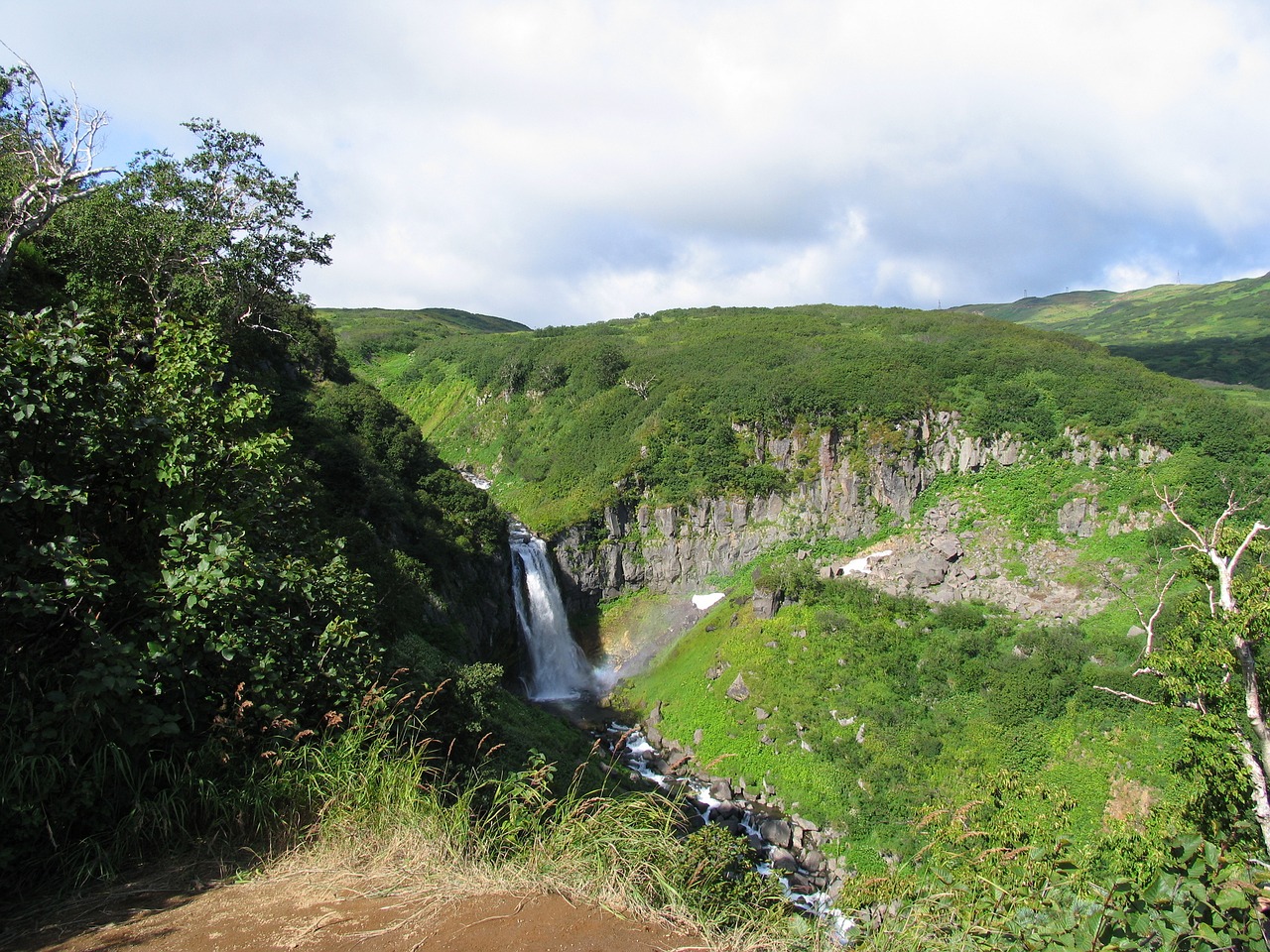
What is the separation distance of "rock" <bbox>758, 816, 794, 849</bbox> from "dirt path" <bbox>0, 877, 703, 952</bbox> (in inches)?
853

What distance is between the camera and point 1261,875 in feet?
12.1

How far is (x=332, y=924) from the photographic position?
14.7 ft

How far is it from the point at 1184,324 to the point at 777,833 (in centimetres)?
14591

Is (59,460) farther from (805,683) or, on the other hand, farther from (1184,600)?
(805,683)

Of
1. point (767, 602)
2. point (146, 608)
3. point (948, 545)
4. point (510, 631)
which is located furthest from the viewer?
→ point (948, 545)

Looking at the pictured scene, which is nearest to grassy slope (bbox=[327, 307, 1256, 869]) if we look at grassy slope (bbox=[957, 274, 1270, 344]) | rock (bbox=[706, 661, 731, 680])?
rock (bbox=[706, 661, 731, 680])

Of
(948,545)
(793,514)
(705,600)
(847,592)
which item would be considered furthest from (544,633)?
(948,545)

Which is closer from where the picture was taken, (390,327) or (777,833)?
(777,833)

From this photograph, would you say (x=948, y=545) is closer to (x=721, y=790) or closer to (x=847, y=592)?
(x=847, y=592)

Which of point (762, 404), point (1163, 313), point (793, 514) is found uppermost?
point (1163, 313)

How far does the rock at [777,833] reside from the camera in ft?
77.2

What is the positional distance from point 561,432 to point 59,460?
50817 millimetres

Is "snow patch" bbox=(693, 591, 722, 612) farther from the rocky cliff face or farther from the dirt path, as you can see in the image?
the dirt path

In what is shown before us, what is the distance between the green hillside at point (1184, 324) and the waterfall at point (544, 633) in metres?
96.8
